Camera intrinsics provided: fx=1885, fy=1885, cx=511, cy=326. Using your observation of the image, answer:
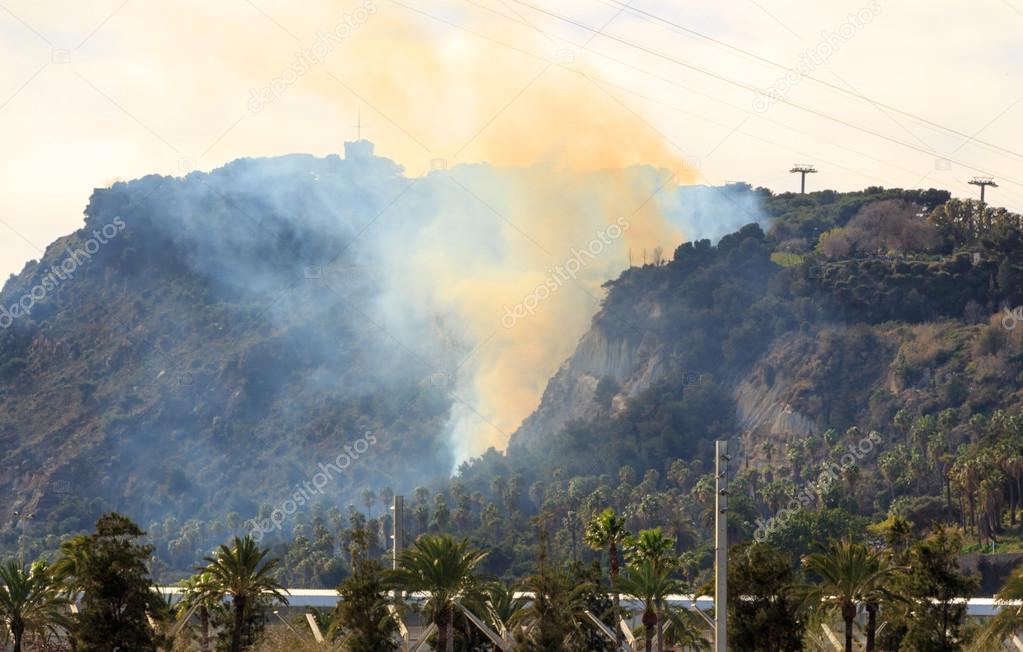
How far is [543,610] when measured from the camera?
95.6 m

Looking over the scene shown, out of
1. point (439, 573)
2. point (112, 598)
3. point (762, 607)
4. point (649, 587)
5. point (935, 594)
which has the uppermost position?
point (935, 594)

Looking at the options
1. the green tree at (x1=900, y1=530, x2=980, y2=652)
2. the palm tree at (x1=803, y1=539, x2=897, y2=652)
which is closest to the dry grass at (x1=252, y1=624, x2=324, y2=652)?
the palm tree at (x1=803, y1=539, x2=897, y2=652)

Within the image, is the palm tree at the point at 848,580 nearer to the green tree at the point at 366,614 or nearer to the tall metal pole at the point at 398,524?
the tall metal pole at the point at 398,524

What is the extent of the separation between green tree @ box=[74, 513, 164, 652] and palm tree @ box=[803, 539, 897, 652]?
34.2m

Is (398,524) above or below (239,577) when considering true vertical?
above

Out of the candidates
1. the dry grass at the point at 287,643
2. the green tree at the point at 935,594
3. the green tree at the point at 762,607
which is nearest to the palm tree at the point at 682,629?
the green tree at the point at 762,607

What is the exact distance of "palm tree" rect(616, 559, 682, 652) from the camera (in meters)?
102

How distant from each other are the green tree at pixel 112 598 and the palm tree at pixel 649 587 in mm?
26873

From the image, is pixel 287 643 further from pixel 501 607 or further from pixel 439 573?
pixel 439 573

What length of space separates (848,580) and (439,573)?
70.3ft

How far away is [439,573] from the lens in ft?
314

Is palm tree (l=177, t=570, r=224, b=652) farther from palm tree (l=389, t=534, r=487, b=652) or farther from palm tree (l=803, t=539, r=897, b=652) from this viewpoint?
palm tree (l=803, t=539, r=897, b=652)

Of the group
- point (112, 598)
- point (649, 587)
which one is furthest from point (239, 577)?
point (649, 587)

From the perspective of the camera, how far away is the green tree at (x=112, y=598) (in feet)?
288
